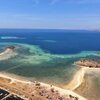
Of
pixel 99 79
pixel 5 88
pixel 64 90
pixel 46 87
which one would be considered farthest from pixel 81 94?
pixel 5 88

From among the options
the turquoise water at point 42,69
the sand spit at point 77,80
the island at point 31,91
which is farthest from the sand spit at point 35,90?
the turquoise water at point 42,69

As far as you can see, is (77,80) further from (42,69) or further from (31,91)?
(31,91)

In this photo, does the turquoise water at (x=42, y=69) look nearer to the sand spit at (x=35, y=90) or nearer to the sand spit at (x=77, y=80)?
the sand spit at (x=77, y=80)

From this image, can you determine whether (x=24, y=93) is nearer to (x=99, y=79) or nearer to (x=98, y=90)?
(x=98, y=90)

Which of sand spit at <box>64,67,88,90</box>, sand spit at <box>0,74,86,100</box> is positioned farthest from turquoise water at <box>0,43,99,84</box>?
sand spit at <box>0,74,86,100</box>

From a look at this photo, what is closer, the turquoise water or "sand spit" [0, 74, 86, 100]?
"sand spit" [0, 74, 86, 100]

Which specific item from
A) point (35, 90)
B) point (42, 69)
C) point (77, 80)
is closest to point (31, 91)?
point (35, 90)

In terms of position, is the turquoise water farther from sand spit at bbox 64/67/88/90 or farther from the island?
the island

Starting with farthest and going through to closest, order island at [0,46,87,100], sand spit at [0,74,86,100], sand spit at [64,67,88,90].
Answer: sand spit at [64,67,88,90] → sand spit at [0,74,86,100] → island at [0,46,87,100]

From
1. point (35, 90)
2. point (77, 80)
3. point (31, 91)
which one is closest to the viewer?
point (31, 91)

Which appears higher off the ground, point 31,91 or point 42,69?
point 42,69

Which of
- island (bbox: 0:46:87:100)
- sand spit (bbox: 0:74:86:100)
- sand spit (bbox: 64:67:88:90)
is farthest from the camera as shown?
sand spit (bbox: 64:67:88:90)
